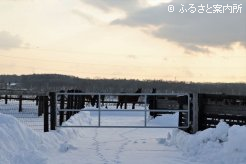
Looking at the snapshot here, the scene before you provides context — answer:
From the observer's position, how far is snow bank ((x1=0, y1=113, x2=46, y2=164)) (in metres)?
9.70

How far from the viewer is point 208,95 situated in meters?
14.5

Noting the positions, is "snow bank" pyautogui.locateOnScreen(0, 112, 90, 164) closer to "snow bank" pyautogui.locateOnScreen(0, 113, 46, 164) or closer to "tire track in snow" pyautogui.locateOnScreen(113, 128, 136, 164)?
"snow bank" pyautogui.locateOnScreen(0, 113, 46, 164)

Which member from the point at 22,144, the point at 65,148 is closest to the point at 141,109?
the point at 65,148

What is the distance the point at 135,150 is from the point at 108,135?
4.18m

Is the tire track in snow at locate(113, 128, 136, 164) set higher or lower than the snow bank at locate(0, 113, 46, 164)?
lower

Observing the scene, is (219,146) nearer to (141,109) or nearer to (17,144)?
(17,144)

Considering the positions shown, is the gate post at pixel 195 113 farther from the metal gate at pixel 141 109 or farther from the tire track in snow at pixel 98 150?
the tire track in snow at pixel 98 150

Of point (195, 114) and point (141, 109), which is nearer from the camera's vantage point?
point (195, 114)

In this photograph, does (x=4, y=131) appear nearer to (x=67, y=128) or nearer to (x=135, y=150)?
(x=135, y=150)

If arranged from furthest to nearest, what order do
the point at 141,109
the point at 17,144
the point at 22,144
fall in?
the point at 141,109, the point at 22,144, the point at 17,144

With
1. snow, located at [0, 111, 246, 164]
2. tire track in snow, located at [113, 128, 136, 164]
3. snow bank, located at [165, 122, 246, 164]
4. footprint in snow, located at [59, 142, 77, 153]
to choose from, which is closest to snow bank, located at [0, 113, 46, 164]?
snow, located at [0, 111, 246, 164]

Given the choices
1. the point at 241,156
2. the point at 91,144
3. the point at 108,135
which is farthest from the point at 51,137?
the point at 241,156

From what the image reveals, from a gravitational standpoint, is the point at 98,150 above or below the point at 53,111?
below

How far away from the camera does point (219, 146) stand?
11047 millimetres
